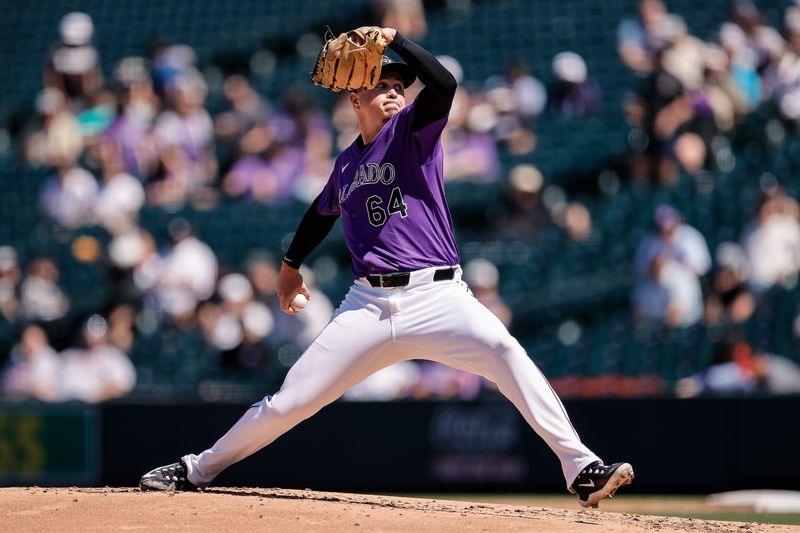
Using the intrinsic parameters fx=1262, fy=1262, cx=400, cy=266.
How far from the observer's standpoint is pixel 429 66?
4.68 m

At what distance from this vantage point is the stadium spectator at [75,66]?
12516 millimetres

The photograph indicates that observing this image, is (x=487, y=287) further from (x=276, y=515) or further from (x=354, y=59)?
(x=276, y=515)

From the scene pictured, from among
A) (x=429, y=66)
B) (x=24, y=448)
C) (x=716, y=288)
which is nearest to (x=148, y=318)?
(x=24, y=448)

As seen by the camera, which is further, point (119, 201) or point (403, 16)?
point (403, 16)

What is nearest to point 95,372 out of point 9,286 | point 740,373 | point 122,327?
point 122,327

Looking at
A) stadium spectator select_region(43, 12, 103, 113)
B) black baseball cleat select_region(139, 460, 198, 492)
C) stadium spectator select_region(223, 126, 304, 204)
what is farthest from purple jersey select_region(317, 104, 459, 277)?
stadium spectator select_region(43, 12, 103, 113)

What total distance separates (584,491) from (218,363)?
19.3ft

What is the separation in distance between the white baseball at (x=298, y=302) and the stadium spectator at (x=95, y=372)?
501cm

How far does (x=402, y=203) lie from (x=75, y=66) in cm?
852

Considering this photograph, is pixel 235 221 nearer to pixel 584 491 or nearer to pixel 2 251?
pixel 2 251

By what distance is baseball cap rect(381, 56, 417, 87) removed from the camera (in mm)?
5047

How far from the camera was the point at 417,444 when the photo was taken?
9422 millimetres

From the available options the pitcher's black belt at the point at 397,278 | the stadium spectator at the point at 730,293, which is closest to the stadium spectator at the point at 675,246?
the stadium spectator at the point at 730,293

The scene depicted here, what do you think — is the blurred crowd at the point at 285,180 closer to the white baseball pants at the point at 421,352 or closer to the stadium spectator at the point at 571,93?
the stadium spectator at the point at 571,93
